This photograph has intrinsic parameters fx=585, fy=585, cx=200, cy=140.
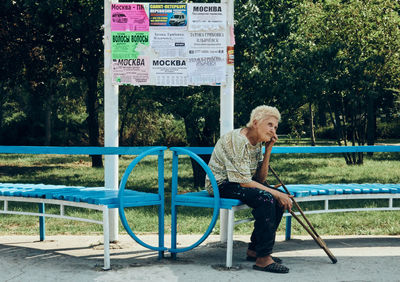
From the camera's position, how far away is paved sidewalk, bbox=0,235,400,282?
4461mm

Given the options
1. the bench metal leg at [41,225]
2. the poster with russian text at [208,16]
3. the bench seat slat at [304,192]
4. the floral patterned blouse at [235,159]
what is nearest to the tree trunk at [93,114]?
the bench metal leg at [41,225]

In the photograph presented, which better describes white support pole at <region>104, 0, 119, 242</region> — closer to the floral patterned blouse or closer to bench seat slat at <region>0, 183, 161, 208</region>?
bench seat slat at <region>0, 183, 161, 208</region>

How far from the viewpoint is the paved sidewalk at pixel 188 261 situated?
4.46m

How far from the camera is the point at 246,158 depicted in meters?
4.81

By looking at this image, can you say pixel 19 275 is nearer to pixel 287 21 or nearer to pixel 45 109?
pixel 287 21

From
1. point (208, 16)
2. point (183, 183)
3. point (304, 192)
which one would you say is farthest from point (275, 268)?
point (183, 183)

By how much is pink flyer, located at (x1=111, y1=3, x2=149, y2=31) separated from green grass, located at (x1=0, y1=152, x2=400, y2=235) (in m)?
2.32

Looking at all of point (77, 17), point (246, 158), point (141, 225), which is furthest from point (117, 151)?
point (77, 17)

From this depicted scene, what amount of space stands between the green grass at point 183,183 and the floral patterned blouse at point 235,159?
1742mm

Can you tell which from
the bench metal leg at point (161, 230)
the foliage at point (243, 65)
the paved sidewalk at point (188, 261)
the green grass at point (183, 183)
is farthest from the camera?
the foliage at point (243, 65)

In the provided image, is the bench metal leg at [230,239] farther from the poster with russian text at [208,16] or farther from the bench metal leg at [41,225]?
the bench metal leg at [41,225]

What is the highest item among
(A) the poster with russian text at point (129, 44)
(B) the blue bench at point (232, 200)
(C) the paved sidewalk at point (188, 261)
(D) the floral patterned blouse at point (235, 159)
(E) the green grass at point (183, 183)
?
(A) the poster with russian text at point (129, 44)

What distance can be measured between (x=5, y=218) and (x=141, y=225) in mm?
1989

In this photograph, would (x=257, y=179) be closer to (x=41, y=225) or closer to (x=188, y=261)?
(x=188, y=261)
